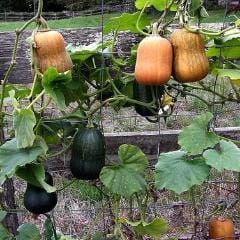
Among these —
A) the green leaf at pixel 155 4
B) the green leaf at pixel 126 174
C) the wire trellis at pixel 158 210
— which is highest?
the green leaf at pixel 155 4

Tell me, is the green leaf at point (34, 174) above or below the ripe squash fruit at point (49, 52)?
below

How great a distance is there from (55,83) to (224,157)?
46 cm

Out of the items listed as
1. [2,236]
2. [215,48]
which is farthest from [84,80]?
[2,236]

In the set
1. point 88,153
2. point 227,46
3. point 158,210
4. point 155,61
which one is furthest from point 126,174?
point 158,210

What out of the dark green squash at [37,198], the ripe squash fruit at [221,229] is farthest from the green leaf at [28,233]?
the ripe squash fruit at [221,229]

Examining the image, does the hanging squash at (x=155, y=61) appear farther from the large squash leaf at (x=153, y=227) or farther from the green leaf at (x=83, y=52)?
the large squash leaf at (x=153, y=227)

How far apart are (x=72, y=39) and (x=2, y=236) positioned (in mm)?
705

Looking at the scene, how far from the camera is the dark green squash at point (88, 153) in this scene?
166cm

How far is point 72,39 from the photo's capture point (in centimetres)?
209

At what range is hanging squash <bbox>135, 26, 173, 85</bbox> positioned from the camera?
1479 millimetres

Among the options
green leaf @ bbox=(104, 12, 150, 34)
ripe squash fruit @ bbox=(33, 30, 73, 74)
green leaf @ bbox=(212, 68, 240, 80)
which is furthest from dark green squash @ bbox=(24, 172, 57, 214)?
green leaf @ bbox=(212, 68, 240, 80)

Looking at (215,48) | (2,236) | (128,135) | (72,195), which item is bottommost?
(72,195)

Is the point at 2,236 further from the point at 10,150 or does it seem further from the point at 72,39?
the point at 72,39

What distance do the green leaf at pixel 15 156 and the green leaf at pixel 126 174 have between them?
19 centimetres
